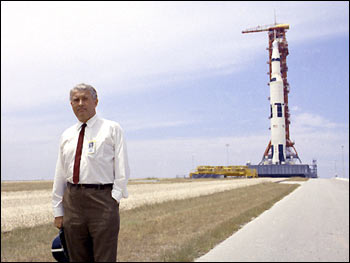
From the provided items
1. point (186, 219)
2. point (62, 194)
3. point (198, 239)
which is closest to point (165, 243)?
point (186, 219)

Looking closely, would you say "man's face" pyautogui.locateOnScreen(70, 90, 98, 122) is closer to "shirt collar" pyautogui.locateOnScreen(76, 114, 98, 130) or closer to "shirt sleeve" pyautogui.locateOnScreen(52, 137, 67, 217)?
"shirt collar" pyautogui.locateOnScreen(76, 114, 98, 130)

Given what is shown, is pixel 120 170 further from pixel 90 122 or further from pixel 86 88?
pixel 86 88

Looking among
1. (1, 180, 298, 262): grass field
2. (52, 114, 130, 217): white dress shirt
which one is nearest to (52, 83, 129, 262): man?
(52, 114, 130, 217): white dress shirt

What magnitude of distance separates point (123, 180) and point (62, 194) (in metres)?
0.31

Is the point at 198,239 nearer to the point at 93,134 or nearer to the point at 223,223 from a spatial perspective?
the point at 223,223

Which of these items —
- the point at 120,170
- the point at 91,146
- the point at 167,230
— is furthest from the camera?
the point at 167,230

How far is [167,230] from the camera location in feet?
457

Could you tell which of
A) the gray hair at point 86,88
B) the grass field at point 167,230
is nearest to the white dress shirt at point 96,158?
the gray hair at point 86,88

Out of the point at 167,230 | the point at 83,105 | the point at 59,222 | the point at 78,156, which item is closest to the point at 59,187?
the point at 59,222

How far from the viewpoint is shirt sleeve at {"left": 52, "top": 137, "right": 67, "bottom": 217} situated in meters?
1.95

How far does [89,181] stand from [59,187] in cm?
19

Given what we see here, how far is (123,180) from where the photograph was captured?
189 centimetres

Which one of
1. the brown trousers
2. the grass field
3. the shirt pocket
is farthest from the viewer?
the grass field

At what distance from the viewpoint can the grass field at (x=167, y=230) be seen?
329ft
